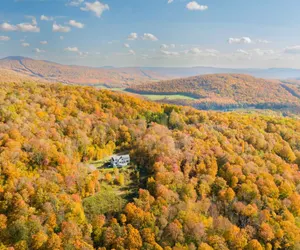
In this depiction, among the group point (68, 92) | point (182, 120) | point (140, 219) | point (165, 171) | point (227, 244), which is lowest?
point (227, 244)

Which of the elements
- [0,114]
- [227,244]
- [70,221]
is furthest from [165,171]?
[0,114]

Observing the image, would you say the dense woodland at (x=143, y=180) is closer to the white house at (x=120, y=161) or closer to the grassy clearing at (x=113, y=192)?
the grassy clearing at (x=113, y=192)

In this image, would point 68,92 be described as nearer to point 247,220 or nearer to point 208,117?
point 208,117

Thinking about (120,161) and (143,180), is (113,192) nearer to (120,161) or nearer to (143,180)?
(143,180)

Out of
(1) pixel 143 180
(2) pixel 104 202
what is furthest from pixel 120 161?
(2) pixel 104 202

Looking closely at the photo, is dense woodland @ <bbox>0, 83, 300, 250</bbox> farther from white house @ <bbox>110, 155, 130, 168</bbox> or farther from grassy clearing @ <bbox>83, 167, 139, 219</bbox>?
white house @ <bbox>110, 155, 130, 168</bbox>

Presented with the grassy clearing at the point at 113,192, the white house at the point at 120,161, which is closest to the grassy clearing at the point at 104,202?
the grassy clearing at the point at 113,192
